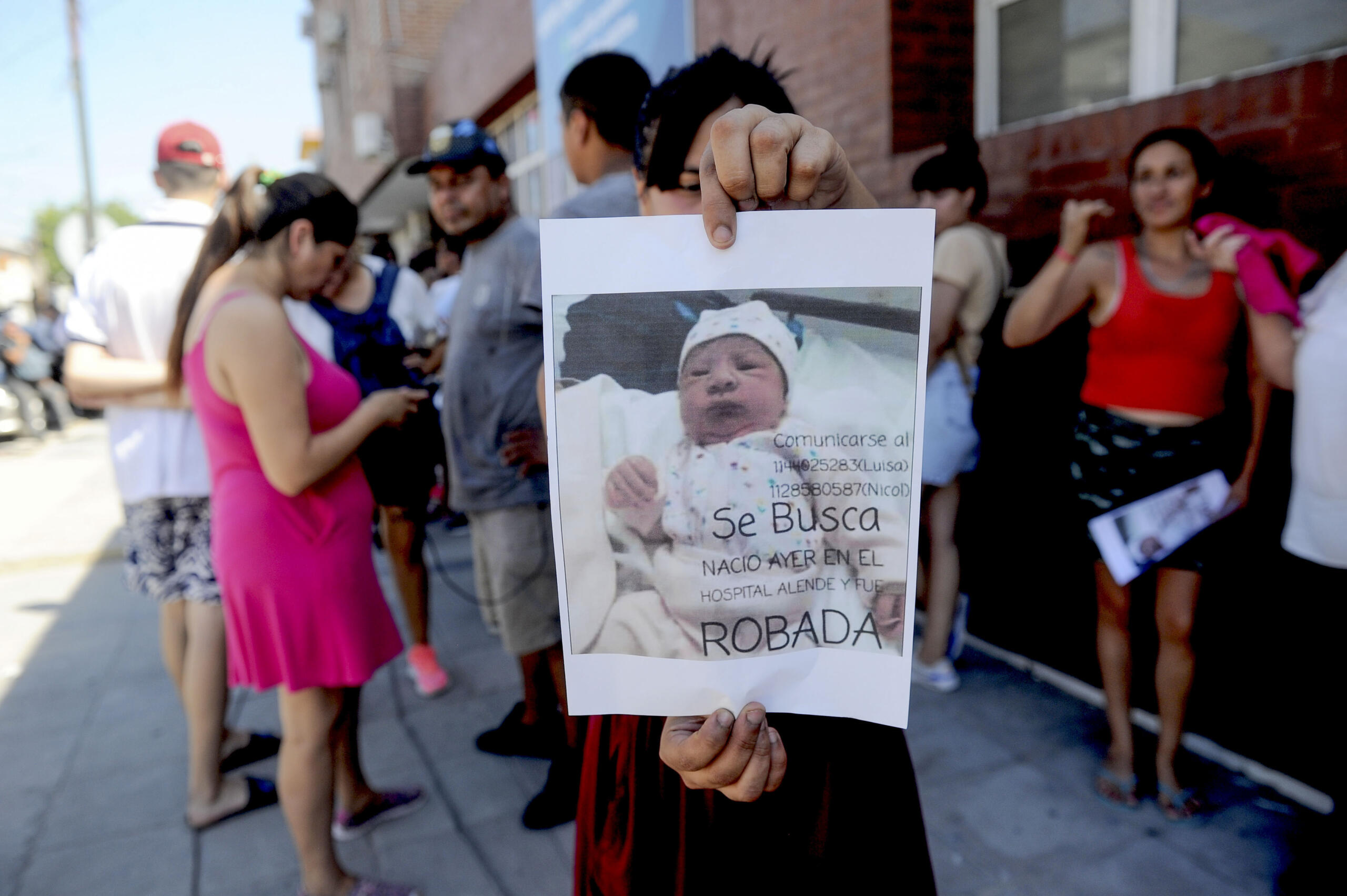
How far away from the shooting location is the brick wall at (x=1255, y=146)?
2309 mm

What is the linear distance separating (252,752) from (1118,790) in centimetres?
301

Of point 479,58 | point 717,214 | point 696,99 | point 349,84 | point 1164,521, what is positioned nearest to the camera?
point 717,214

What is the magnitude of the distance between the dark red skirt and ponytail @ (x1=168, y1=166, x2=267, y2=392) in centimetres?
177

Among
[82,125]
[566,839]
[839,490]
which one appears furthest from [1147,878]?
[82,125]

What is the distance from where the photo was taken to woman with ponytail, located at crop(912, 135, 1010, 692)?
3.08 metres

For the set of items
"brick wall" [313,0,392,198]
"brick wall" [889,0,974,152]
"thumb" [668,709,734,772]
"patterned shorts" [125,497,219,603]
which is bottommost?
"patterned shorts" [125,497,219,603]

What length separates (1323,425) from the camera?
6.31 ft

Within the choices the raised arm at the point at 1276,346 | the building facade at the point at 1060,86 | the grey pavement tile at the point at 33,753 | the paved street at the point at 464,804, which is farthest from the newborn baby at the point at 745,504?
the grey pavement tile at the point at 33,753

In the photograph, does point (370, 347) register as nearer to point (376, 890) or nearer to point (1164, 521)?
point (376, 890)

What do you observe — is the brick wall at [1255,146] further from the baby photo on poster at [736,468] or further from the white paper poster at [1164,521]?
the baby photo on poster at [736,468]

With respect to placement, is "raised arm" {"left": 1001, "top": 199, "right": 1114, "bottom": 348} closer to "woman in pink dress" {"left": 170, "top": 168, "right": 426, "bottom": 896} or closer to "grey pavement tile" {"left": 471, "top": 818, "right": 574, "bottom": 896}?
"woman in pink dress" {"left": 170, "top": 168, "right": 426, "bottom": 896}

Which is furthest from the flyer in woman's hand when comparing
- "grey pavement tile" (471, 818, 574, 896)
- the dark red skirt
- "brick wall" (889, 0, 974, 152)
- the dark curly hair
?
"brick wall" (889, 0, 974, 152)

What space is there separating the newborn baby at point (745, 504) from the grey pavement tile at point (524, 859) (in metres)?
1.88

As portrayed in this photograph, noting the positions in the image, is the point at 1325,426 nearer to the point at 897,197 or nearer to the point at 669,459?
the point at 669,459
